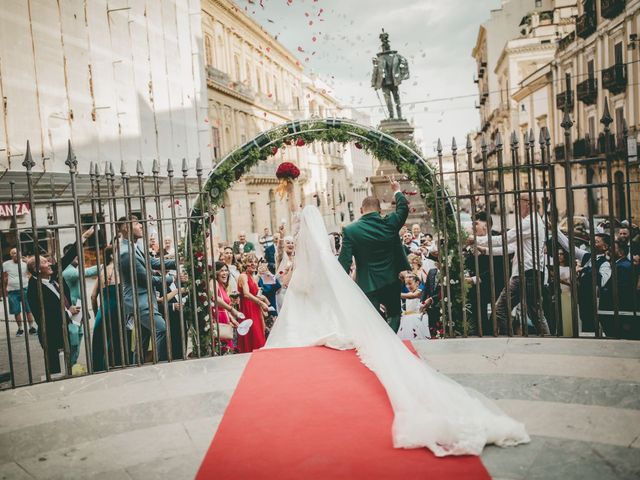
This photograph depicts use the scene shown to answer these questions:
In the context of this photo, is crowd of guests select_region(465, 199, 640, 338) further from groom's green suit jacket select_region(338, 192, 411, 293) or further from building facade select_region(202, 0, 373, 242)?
building facade select_region(202, 0, 373, 242)

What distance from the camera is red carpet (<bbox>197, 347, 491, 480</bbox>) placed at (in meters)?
3.53

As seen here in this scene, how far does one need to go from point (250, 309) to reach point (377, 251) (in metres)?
2.09

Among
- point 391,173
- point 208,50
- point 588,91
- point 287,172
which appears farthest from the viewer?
point 208,50

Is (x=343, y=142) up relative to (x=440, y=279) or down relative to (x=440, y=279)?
up

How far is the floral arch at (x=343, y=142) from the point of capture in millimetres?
7176

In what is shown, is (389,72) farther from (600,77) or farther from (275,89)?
(275,89)

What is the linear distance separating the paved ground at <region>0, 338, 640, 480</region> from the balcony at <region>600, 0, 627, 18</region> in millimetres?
20805

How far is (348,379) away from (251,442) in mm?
1404

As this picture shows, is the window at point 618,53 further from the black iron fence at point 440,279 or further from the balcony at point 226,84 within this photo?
the black iron fence at point 440,279

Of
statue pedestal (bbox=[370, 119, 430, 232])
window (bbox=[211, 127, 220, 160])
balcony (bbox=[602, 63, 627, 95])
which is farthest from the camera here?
window (bbox=[211, 127, 220, 160])

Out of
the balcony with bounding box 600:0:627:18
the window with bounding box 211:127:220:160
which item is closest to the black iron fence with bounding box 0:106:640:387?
the balcony with bounding box 600:0:627:18

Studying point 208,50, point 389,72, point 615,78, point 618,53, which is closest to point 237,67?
point 208,50

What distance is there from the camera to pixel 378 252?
642cm

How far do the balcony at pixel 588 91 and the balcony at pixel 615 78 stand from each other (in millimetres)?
1568
